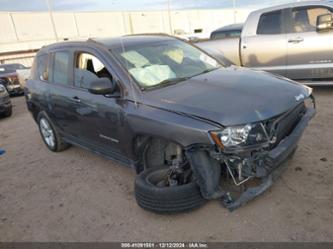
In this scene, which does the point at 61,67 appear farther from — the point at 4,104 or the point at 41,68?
the point at 4,104

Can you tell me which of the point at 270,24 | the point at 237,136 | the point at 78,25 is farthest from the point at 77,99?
the point at 78,25

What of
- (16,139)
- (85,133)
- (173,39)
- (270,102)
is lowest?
(16,139)

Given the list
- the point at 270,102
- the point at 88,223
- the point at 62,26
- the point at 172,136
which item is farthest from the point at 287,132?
the point at 62,26

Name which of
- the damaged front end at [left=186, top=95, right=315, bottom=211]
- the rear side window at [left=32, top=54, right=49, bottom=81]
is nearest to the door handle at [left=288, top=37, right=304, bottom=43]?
the damaged front end at [left=186, top=95, right=315, bottom=211]

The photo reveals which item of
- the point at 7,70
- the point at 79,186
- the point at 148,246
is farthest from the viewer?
the point at 7,70

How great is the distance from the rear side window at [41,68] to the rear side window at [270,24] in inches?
184

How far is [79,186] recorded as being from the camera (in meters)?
3.89

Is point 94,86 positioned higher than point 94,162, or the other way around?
point 94,86

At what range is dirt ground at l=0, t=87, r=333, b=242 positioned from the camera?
2.73m

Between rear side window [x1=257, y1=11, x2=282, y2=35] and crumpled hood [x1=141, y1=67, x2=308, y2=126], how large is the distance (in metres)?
3.80

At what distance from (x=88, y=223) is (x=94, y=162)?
155 cm

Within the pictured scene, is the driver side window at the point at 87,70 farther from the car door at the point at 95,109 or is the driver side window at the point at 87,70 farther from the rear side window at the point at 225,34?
the rear side window at the point at 225,34

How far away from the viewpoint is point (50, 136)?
515cm

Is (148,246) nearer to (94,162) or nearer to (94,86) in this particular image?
(94,86)
